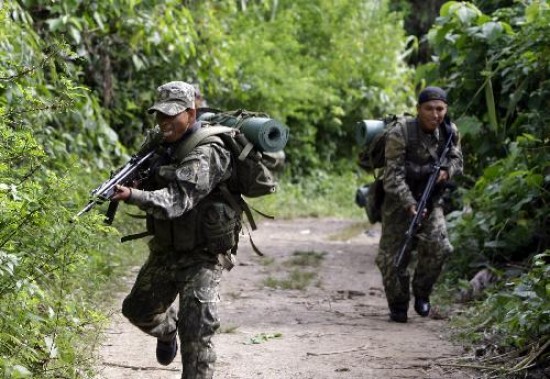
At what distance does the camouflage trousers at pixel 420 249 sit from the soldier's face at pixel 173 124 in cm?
314

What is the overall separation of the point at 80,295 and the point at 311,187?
14590mm

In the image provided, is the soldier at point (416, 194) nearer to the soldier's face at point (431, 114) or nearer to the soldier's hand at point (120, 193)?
the soldier's face at point (431, 114)

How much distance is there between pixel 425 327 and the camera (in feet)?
25.3

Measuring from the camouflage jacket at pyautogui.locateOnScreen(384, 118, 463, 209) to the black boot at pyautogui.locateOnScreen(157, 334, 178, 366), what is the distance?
266 cm

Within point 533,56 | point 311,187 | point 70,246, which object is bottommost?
point 311,187

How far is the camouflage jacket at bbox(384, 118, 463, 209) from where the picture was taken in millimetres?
7754

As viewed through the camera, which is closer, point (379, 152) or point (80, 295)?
point (80, 295)

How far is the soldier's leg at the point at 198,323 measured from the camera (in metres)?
5.06

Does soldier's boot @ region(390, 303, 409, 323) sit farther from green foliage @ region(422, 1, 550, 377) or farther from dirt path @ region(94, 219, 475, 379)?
green foliage @ region(422, 1, 550, 377)

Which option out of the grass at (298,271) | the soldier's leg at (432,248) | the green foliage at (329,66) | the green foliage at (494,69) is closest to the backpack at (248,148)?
the soldier's leg at (432,248)

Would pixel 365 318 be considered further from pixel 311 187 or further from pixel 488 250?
pixel 311 187

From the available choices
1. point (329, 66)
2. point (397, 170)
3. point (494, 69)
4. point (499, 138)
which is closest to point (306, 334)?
point (397, 170)

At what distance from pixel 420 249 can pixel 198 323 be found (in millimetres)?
3448

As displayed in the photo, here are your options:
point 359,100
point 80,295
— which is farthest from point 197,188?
point 359,100
